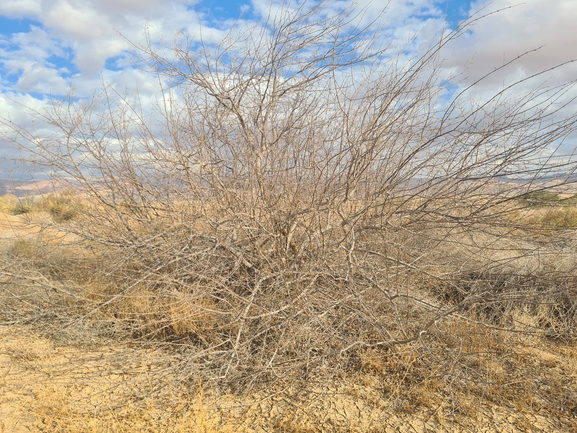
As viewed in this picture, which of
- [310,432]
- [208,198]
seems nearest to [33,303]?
[208,198]

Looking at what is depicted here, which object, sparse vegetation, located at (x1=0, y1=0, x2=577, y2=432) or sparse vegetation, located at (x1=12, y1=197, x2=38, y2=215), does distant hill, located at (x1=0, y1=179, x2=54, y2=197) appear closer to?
sparse vegetation, located at (x1=0, y1=0, x2=577, y2=432)

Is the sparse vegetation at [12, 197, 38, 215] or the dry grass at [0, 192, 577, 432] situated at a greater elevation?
the sparse vegetation at [12, 197, 38, 215]

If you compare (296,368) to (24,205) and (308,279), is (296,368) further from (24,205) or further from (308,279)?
(24,205)

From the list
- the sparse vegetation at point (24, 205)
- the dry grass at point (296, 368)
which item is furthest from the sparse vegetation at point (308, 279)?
the sparse vegetation at point (24, 205)

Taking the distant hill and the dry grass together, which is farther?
the distant hill

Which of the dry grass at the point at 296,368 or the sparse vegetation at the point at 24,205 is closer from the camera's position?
the dry grass at the point at 296,368

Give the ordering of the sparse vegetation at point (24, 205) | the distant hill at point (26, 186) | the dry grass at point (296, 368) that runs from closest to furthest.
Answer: the dry grass at point (296, 368), the distant hill at point (26, 186), the sparse vegetation at point (24, 205)

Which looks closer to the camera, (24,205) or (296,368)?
(296,368)

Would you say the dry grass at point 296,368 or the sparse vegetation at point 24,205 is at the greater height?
the sparse vegetation at point 24,205

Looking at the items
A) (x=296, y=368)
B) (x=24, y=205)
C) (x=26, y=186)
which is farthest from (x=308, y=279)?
(x=24, y=205)

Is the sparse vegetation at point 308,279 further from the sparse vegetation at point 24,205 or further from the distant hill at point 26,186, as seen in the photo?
the sparse vegetation at point 24,205

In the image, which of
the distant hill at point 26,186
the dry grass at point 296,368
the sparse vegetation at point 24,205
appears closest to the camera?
the dry grass at point 296,368

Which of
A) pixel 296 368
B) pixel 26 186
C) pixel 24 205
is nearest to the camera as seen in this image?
pixel 296 368

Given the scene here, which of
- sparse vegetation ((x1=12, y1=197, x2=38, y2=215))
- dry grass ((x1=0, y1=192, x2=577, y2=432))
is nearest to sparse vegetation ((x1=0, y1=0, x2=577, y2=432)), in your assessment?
dry grass ((x1=0, y1=192, x2=577, y2=432))
